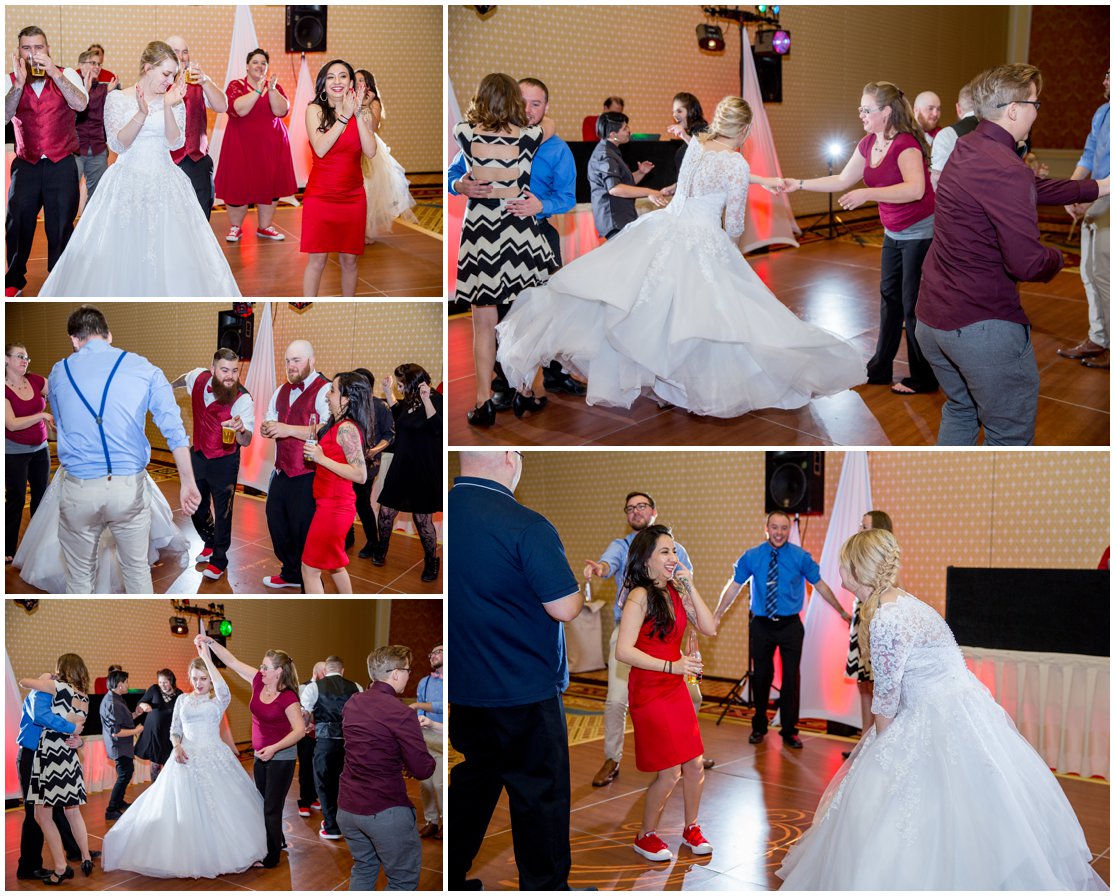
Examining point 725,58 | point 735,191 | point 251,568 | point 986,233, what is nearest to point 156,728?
point 251,568

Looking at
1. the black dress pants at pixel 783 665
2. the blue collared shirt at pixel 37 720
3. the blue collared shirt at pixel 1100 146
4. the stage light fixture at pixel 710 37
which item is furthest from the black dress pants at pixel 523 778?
the stage light fixture at pixel 710 37

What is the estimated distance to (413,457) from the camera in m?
3.69

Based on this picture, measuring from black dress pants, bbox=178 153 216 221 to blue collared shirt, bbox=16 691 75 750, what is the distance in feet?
6.77

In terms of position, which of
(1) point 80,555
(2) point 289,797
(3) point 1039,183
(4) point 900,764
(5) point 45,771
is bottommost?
(2) point 289,797

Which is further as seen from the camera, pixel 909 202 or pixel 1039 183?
pixel 909 202

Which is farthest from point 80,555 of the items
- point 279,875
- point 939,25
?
point 939,25

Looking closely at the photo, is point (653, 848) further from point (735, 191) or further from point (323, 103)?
point (323, 103)

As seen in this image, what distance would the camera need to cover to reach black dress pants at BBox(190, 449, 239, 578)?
140 inches

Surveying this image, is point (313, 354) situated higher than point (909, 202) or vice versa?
point (909, 202)

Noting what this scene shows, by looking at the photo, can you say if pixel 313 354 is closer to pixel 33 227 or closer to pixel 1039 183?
pixel 33 227

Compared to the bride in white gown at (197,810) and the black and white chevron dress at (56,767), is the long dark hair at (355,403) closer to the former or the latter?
the bride in white gown at (197,810)

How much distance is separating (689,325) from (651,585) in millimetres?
1228

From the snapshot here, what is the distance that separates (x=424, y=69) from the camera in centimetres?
375

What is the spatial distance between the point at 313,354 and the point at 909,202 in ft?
9.92
